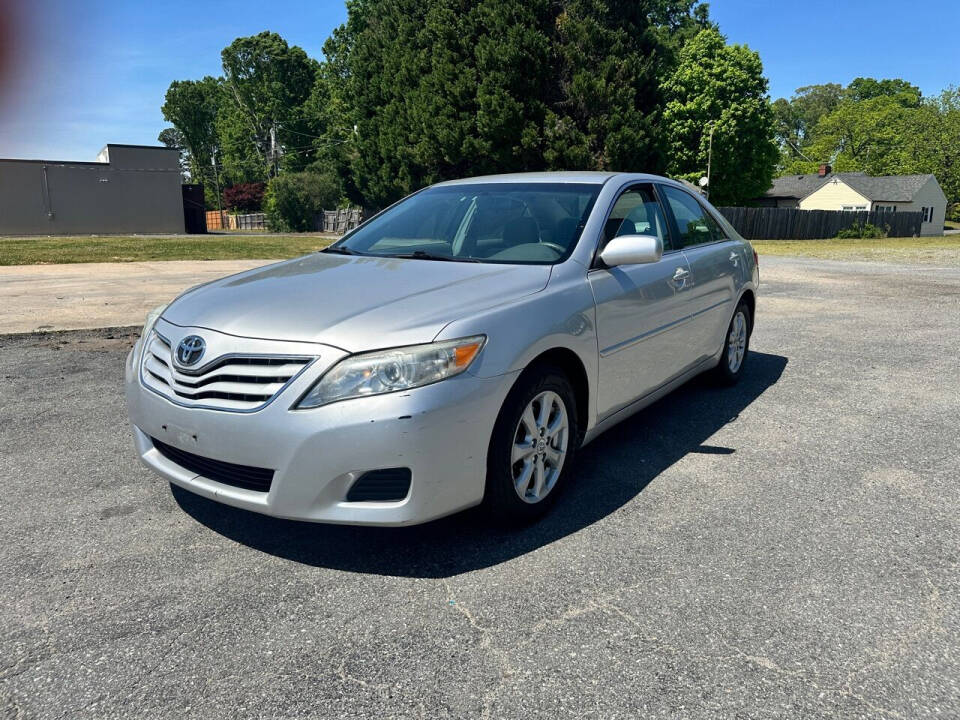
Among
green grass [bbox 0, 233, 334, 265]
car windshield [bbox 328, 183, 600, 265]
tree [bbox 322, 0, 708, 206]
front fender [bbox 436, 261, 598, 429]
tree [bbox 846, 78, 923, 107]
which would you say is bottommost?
green grass [bbox 0, 233, 334, 265]

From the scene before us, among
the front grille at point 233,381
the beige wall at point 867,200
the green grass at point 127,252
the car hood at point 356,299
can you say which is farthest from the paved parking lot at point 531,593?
the beige wall at point 867,200

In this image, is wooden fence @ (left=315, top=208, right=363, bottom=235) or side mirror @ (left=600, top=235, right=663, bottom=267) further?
wooden fence @ (left=315, top=208, right=363, bottom=235)

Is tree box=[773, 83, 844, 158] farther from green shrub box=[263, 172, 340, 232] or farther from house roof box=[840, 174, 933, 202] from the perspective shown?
green shrub box=[263, 172, 340, 232]

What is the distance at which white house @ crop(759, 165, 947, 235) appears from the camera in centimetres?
5938

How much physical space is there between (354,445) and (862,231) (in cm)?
4824

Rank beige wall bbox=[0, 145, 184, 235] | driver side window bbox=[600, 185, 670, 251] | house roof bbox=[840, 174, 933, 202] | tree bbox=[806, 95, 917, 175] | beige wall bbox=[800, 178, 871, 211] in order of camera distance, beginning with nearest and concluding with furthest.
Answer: driver side window bbox=[600, 185, 670, 251] → beige wall bbox=[0, 145, 184, 235] → house roof bbox=[840, 174, 933, 202] → beige wall bbox=[800, 178, 871, 211] → tree bbox=[806, 95, 917, 175]

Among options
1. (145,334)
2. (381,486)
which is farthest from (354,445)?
(145,334)

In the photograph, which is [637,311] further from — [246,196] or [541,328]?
[246,196]

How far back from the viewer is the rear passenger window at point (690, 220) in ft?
15.9

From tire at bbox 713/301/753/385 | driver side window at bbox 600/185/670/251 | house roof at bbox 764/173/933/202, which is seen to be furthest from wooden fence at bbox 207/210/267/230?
driver side window at bbox 600/185/670/251

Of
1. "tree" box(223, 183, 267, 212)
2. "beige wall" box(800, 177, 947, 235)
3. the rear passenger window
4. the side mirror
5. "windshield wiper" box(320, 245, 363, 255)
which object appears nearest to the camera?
the side mirror

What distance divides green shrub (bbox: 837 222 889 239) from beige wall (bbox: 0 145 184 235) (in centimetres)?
3851

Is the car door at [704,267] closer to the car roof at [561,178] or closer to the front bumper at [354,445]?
the car roof at [561,178]

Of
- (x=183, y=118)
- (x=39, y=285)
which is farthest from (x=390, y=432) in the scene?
(x=183, y=118)
